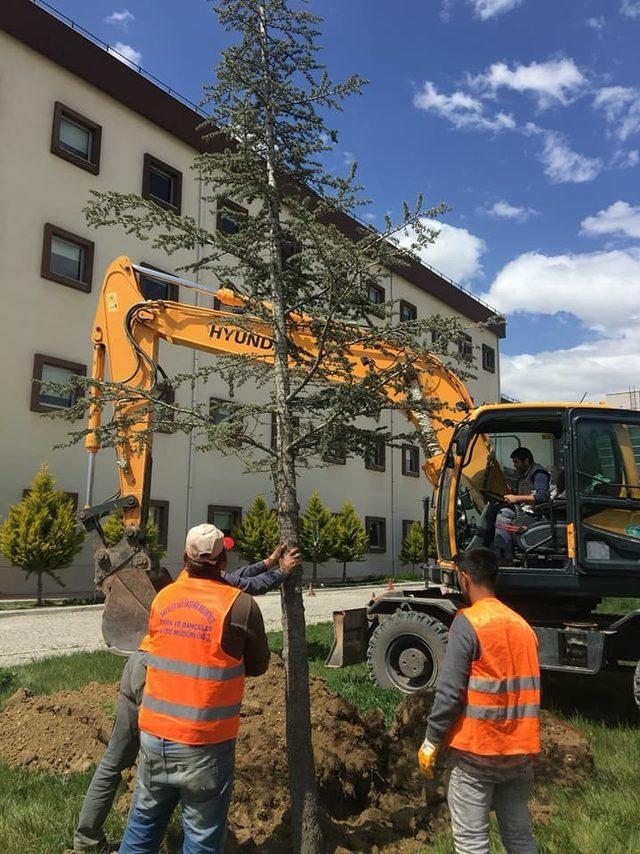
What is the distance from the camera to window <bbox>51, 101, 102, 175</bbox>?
19.5 meters

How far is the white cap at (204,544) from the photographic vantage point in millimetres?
3229

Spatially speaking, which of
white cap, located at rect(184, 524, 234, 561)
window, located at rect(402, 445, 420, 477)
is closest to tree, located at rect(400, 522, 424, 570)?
window, located at rect(402, 445, 420, 477)

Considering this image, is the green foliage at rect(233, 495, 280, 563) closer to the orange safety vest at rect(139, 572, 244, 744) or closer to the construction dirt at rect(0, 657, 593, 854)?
the construction dirt at rect(0, 657, 593, 854)

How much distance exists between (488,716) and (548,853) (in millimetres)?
1534

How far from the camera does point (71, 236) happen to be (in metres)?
19.6

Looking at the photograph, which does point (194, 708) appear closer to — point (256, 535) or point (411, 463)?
point (256, 535)

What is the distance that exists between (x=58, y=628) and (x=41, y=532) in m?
4.13

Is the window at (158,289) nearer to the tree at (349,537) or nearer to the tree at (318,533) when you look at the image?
the tree at (318,533)

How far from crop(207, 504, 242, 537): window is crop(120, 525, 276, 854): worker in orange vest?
783 inches

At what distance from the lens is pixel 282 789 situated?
171 inches

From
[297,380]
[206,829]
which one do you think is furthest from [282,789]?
[297,380]

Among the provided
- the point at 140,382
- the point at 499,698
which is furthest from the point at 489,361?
the point at 499,698

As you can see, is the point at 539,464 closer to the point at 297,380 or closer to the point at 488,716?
the point at 297,380

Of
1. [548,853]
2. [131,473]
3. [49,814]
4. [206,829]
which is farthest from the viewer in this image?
[131,473]
